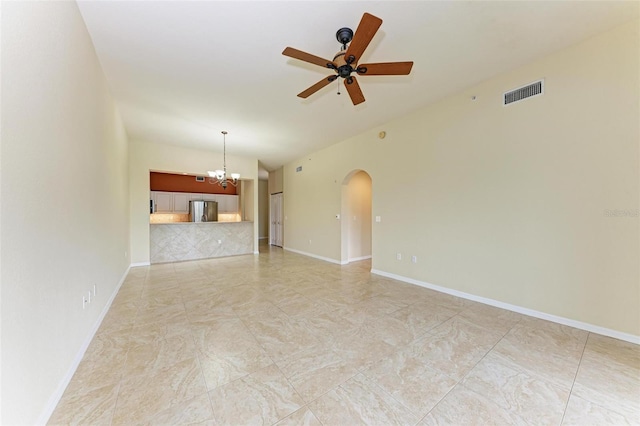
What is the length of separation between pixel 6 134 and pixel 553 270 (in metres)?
4.61

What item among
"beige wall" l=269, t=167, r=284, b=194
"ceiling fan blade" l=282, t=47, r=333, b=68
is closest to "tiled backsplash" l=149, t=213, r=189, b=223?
"beige wall" l=269, t=167, r=284, b=194

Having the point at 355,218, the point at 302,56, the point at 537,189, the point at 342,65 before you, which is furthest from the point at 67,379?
the point at 355,218

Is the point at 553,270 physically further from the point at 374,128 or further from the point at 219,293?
the point at 219,293

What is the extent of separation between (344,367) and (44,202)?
237 centimetres

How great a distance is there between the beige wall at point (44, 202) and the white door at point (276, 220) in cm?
654

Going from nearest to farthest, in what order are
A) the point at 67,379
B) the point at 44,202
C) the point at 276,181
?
the point at 44,202 → the point at 67,379 → the point at 276,181

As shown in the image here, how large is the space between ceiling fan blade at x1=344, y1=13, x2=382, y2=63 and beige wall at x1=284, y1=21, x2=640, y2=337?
2387mm

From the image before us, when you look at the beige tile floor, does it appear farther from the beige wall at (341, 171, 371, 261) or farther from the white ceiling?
the white ceiling

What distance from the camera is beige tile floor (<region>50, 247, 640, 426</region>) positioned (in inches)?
58.9

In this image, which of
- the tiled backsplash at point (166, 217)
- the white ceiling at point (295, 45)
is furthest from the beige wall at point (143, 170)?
the tiled backsplash at point (166, 217)

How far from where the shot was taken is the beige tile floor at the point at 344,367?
1.50 metres

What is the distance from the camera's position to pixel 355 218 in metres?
6.24

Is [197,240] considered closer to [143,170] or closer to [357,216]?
[143,170]

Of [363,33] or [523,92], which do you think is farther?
[523,92]
